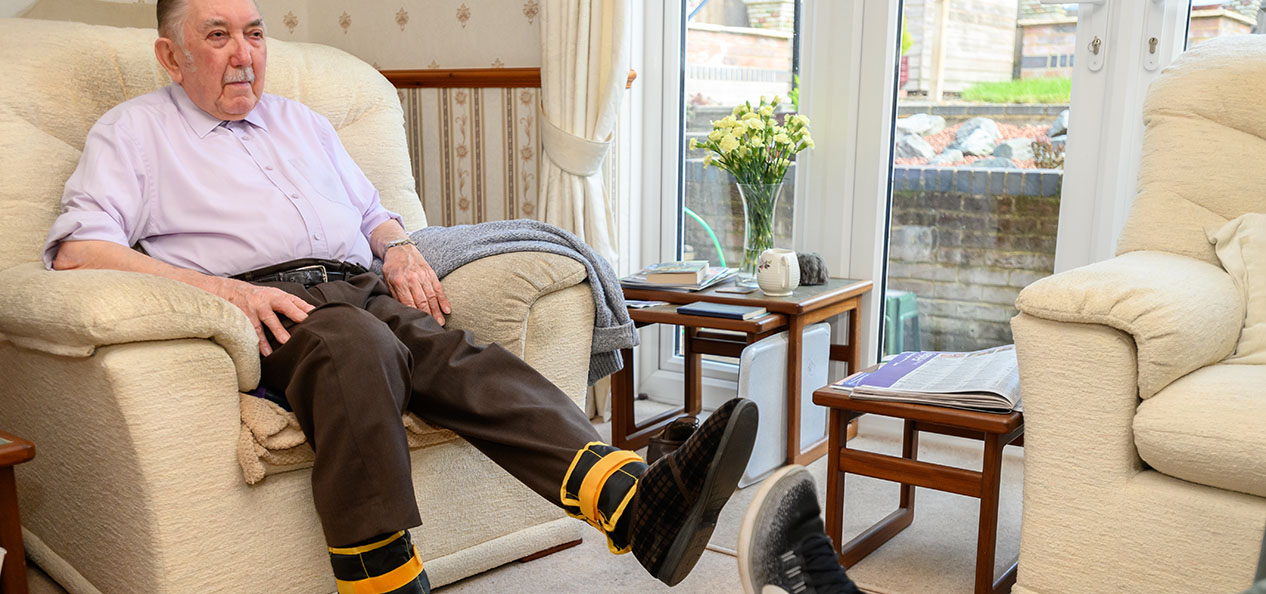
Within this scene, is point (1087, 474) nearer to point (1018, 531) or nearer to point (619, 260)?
→ point (1018, 531)

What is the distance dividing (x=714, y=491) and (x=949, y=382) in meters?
0.68

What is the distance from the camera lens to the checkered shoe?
4.27 ft

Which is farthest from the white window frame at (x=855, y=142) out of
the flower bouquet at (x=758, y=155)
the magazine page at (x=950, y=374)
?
the magazine page at (x=950, y=374)

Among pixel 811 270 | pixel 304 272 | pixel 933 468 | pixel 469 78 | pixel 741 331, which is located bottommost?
pixel 933 468

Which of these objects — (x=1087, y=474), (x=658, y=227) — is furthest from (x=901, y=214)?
(x=1087, y=474)

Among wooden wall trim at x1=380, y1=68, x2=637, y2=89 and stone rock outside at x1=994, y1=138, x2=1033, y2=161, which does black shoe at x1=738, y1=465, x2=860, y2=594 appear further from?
wooden wall trim at x1=380, y1=68, x2=637, y2=89

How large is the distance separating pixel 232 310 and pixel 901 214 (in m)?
1.81

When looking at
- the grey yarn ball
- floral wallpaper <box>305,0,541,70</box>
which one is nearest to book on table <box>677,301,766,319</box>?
the grey yarn ball

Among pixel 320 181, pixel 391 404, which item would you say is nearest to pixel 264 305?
pixel 391 404

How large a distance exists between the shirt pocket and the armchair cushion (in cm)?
149

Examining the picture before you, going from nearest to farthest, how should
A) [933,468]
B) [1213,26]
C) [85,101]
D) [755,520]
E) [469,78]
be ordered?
[755,520] < [933,468] < [85,101] < [1213,26] < [469,78]

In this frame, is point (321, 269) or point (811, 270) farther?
Result: point (811, 270)

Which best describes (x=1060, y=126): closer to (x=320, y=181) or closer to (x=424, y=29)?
(x=320, y=181)

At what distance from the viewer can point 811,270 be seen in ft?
8.38
